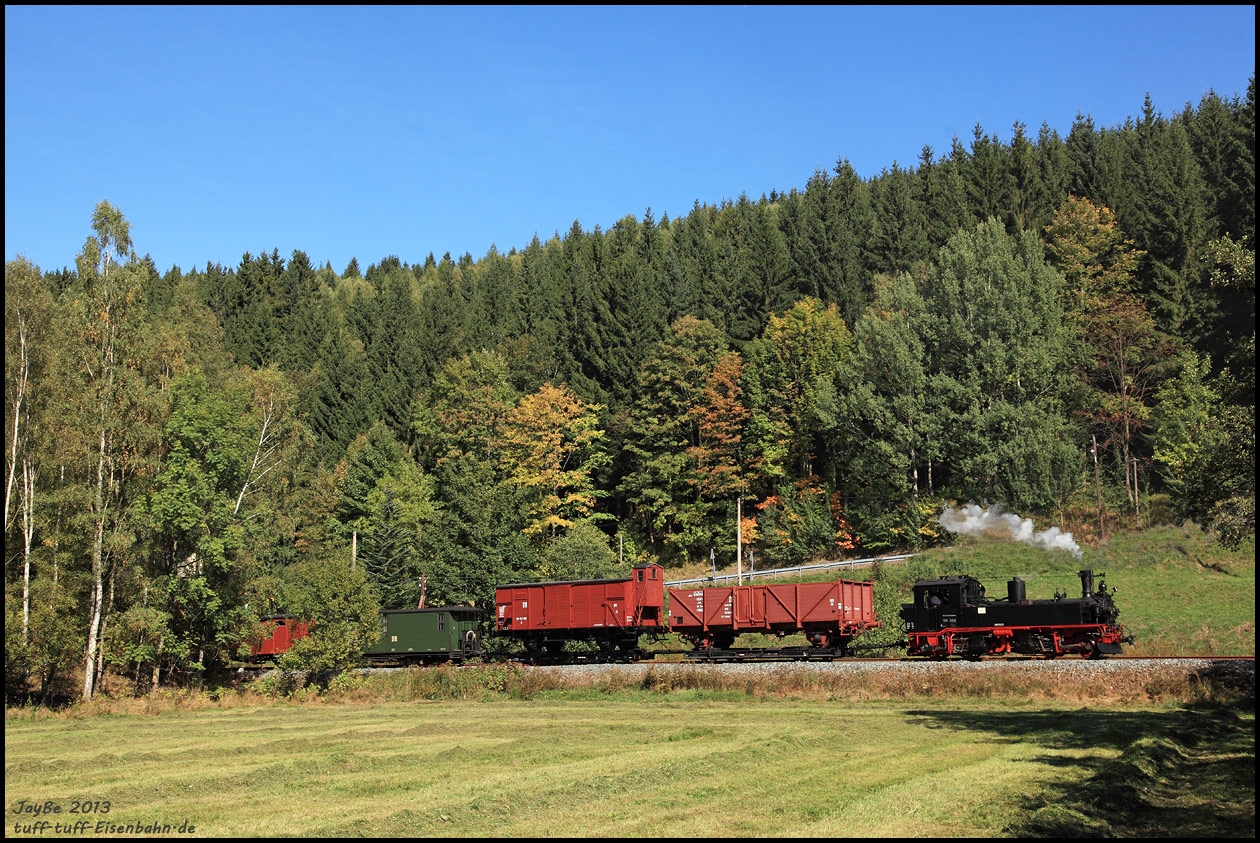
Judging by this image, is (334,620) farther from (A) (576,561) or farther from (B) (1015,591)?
(B) (1015,591)

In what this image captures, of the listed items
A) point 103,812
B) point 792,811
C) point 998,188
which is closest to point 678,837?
point 792,811

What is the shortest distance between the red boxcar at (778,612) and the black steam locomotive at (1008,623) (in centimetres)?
262

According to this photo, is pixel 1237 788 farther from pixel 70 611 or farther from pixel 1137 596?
pixel 70 611

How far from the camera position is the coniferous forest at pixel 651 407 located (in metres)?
38.3

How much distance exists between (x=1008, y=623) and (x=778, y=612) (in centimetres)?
865

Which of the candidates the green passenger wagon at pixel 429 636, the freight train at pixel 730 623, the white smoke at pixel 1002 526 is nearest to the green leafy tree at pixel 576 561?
the freight train at pixel 730 623

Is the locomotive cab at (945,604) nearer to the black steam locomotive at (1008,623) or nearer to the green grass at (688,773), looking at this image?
the black steam locomotive at (1008,623)

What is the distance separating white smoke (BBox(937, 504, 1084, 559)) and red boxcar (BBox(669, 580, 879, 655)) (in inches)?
760

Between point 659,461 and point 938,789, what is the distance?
57.1m

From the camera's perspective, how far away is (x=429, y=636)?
150 feet

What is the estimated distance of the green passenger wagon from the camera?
45.4m

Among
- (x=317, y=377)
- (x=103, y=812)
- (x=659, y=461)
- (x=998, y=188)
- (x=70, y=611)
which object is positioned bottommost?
(x=103, y=812)

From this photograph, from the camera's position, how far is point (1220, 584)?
46.2 metres

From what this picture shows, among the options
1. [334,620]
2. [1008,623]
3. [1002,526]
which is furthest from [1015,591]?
[334,620]
